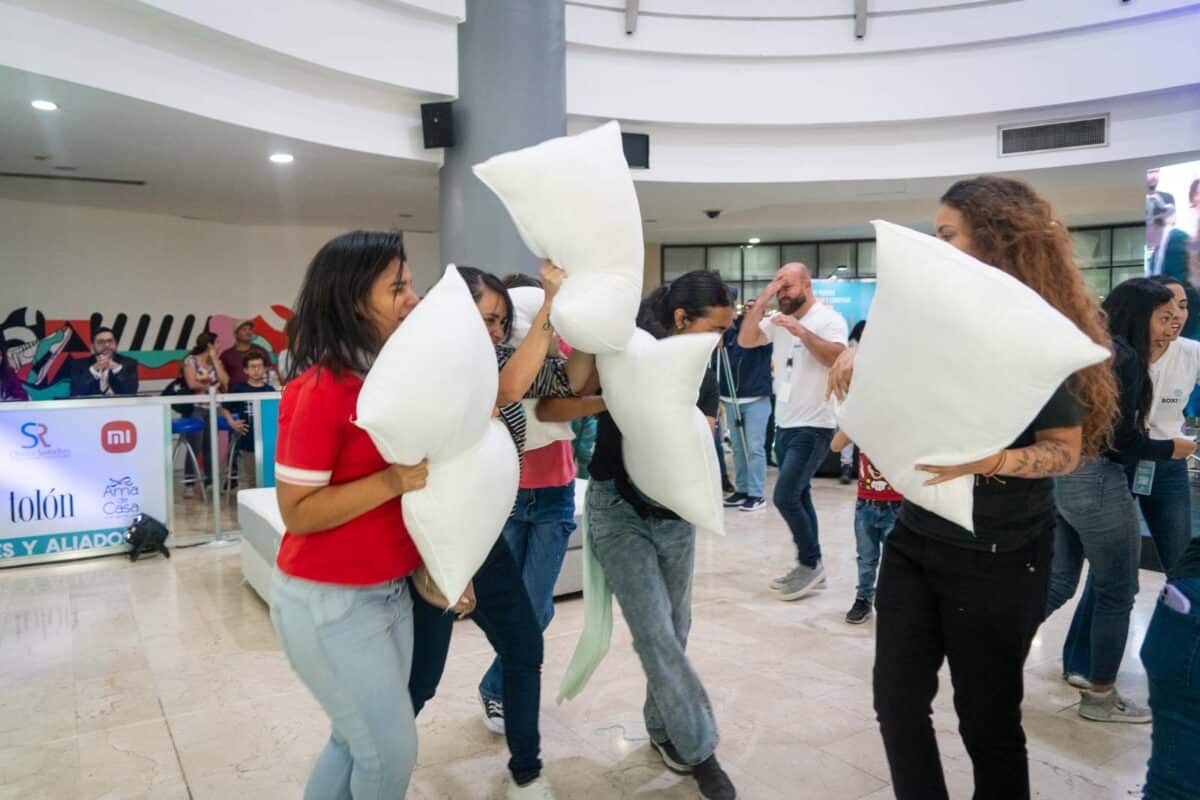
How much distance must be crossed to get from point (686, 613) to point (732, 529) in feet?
11.5

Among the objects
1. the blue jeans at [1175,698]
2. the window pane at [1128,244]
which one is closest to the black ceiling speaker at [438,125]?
the blue jeans at [1175,698]

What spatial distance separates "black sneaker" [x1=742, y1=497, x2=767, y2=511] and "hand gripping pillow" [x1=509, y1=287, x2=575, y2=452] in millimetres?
4214

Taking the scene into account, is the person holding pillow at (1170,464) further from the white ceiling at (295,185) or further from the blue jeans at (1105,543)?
the white ceiling at (295,185)

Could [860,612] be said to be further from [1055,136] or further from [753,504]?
[1055,136]

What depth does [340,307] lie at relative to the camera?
1.53 m

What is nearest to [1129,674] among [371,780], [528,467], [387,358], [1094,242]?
[528,467]

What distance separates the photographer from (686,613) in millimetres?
2232

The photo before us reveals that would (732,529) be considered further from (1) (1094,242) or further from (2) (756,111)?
(1) (1094,242)

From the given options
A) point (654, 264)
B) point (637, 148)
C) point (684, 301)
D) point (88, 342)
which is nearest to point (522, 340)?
point (684, 301)

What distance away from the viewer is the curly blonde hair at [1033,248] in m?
1.56

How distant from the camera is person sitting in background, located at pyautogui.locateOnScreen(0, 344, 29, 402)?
28.5 feet

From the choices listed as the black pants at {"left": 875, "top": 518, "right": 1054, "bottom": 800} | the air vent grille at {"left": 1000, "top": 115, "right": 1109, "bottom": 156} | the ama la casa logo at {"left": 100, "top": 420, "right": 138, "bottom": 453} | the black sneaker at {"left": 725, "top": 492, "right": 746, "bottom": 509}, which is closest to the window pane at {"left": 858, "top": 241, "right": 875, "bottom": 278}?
the air vent grille at {"left": 1000, "top": 115, "right": 1109, "bottom": 156}

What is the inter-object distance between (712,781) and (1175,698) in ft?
3.81

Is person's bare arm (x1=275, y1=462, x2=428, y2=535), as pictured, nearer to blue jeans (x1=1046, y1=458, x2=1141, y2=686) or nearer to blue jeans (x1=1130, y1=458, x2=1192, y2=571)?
blue jeans (x1=1046, y1=458, x2=1141, y2=686)
